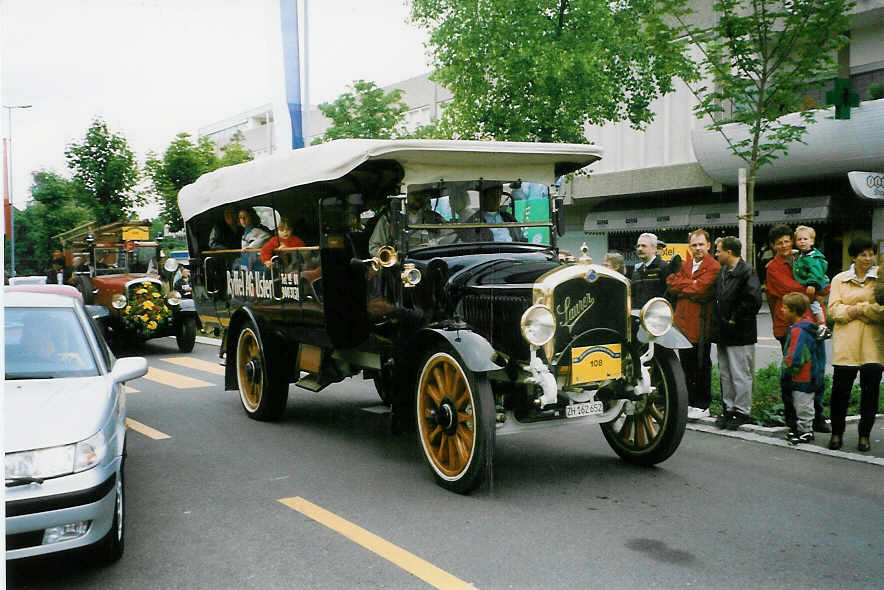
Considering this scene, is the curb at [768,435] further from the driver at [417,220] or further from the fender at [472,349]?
the driver at [417,220]

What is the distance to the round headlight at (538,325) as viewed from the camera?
5.59m

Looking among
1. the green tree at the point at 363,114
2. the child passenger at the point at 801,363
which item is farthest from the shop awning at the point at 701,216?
the child passenger at the point at 801,363

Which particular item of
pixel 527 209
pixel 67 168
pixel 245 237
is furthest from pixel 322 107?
pixel 527 209

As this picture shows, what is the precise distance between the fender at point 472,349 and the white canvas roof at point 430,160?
1.51m

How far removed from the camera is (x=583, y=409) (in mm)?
5969

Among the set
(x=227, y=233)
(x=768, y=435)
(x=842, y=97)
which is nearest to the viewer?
(x=768, y=435)

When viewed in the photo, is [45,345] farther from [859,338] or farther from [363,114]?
[363,114]

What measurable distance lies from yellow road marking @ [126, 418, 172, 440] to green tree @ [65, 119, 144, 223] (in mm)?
17559

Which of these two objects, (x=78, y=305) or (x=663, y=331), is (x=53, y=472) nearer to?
(x=78, y=305)

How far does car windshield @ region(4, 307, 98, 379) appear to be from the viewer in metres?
5.11

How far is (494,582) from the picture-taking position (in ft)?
13.8

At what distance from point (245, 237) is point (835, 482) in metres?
6.01

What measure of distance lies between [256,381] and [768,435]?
4985 millimetres

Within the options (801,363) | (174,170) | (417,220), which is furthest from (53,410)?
(174,170)
